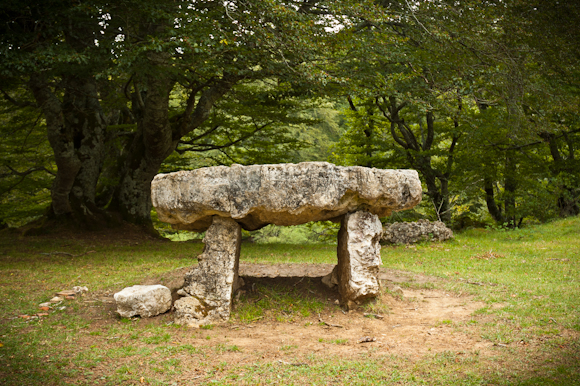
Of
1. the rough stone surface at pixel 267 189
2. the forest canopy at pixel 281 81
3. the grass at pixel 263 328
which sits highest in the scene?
the forest canopy at pixel 281 81

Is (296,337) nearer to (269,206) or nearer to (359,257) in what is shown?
(359,257)

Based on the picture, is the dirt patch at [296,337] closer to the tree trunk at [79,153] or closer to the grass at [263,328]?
the grass at [263,328]

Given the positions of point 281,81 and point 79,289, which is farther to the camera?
point 281,81

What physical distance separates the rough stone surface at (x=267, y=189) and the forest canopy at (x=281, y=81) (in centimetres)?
268

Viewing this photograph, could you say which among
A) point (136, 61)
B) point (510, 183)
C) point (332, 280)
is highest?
point (136, 61)

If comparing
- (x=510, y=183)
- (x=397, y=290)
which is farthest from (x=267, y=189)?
(x=510, y=183)

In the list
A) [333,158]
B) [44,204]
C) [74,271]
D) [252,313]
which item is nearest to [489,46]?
[252,313]

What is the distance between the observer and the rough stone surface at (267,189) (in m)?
6.02

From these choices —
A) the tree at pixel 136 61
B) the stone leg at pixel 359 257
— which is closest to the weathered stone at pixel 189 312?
the stone leg at pixel 359 257

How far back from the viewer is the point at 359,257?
21.2 feet

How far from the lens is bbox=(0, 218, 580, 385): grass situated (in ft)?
14.0

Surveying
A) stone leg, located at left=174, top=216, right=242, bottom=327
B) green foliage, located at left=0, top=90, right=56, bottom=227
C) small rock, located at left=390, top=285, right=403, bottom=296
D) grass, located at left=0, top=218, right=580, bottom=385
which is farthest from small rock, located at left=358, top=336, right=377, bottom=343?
green foliage, located at left=0, top=90, right=56, bottom=227

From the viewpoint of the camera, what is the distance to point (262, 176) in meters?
6.02

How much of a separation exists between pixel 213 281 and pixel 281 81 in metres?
7.99
